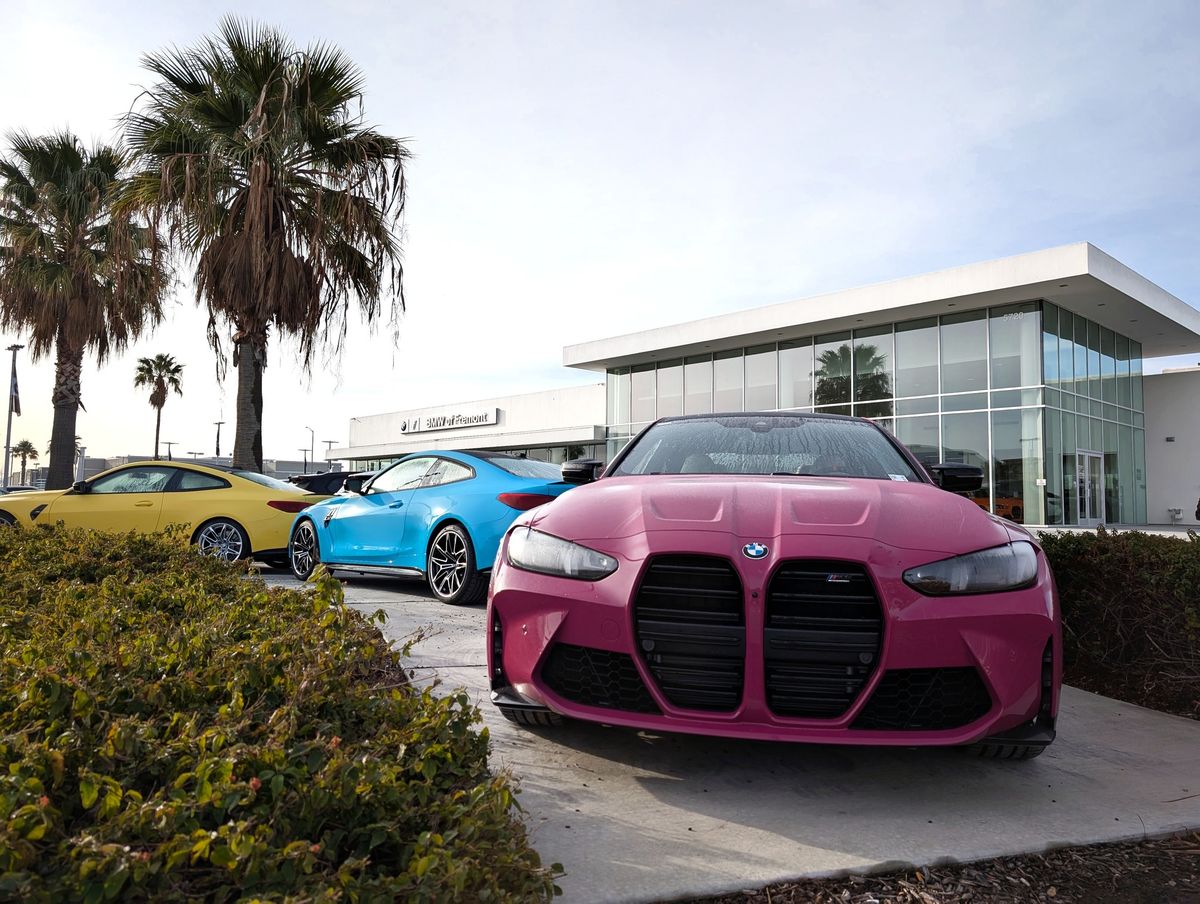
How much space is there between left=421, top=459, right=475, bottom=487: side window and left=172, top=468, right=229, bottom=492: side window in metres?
3.19

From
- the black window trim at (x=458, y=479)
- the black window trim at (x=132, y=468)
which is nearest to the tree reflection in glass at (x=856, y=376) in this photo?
the black window trim at (x=458, y=479)

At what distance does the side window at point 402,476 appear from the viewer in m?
7.22

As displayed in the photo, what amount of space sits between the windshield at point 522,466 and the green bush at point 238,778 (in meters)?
4.22

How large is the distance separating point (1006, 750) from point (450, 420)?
136 ft

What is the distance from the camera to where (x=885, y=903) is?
6.70 ft

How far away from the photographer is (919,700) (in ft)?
8.34

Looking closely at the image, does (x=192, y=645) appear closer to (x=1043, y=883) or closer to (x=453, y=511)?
(x=1043, y=883)

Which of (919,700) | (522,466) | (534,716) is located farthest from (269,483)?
(919,700)

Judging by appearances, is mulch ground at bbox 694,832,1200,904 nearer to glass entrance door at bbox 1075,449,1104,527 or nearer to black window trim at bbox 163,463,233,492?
black window trim at bbox 163,463,233,492

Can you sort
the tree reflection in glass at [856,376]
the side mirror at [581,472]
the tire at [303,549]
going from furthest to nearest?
the tree reflection in glass at [856,376]
the tire at [303,549]
the side mirror at [581,472]

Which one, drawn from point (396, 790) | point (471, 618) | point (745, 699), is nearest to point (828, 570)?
point (745, 699)

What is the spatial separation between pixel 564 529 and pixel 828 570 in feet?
2.94

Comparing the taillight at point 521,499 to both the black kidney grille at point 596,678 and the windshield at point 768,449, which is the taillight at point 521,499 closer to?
the windshield at point 768,449

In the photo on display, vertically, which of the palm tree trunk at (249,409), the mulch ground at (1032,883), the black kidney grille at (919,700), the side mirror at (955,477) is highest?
the palm tree trunk at (249,409)
